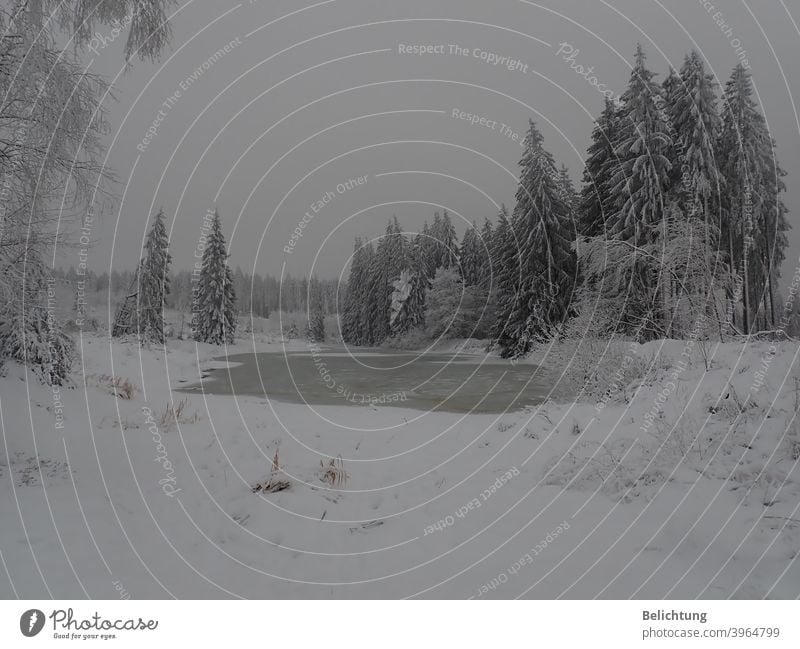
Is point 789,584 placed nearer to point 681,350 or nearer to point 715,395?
point 715,395

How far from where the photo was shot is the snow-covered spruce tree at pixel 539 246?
87.1 feet

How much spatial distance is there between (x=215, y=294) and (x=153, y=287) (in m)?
4.32

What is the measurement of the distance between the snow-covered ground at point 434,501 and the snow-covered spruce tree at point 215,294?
26.5 meters

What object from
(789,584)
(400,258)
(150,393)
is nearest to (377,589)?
(789,584)

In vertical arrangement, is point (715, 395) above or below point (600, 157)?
below

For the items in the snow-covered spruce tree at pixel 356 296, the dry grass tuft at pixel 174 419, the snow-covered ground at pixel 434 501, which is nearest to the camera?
the snow-covered ground at pixel 434 501

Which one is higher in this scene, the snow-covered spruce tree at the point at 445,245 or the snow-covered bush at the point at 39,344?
the snow-covered spruce tree at the point at 445,245

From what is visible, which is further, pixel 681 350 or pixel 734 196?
pixel 734 196

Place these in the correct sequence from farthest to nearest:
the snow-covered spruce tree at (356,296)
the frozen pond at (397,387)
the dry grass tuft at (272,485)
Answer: the snow-covered spruce tree at (356,296), the frozen pond at (397,387), the dry grass tuft at (272,485)

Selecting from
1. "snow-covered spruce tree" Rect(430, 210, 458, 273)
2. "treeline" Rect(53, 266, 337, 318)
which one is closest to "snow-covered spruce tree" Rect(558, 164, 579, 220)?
"snow-covered spruce tree" Rect(430, 210, 458, 273)

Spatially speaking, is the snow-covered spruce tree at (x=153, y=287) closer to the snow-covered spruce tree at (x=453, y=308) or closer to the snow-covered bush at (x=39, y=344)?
the snow-covered bush at (x=39, y=344)

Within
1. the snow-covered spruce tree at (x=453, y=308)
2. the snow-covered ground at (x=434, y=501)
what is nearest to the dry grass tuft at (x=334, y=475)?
the snow-covered ground at (x=434, y=501)

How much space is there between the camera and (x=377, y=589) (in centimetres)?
329

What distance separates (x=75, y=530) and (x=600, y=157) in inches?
1151
